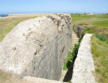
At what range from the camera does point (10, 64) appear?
4.42 meters

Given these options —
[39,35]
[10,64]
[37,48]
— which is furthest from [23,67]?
[39,35]

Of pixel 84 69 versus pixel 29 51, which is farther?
pixel 29 51

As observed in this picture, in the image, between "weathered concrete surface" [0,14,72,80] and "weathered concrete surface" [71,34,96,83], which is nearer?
"weathered concrete surface" [71,34,96,83]

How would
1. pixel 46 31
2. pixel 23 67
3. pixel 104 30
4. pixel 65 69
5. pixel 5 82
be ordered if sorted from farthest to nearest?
pixel 104 30 < pixel 65 69 < pixel 46 31 < pixel 23 67 < pixel 5 82

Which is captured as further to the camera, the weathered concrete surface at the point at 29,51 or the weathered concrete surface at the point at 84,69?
the weathered concrete surface at the point at 29,51

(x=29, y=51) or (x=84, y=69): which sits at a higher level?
(x=29, y=51)

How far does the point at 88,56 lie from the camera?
5.75 m

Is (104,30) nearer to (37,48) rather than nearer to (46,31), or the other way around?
(46,31)

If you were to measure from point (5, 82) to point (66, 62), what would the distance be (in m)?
6.93

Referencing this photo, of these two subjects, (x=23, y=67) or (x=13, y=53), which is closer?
(x=23, y=67)

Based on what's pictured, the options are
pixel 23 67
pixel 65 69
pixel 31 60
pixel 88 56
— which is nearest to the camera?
pixel 23 67

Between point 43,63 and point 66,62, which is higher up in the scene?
point 43,63

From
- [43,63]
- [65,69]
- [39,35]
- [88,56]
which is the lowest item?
[65,69]

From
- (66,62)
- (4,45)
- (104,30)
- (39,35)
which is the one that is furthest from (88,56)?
(104,30)
